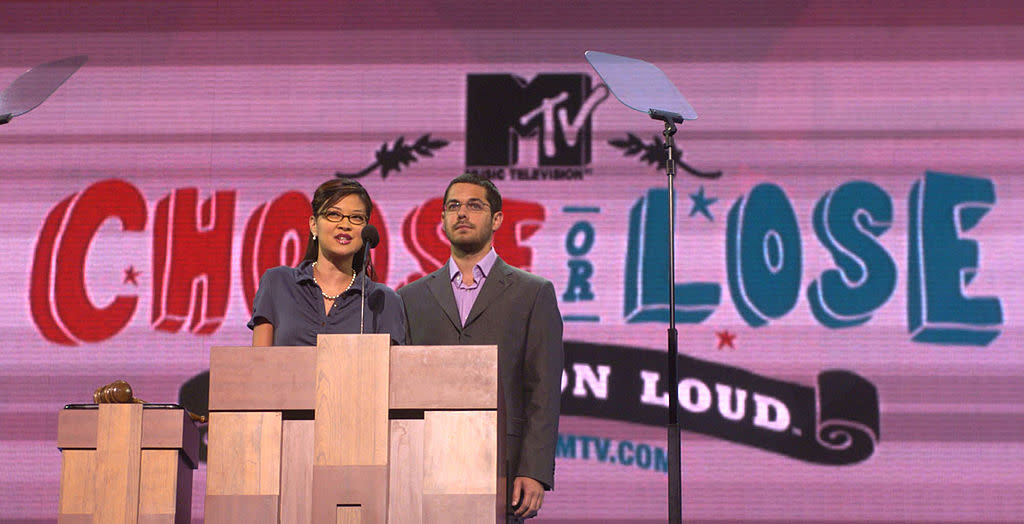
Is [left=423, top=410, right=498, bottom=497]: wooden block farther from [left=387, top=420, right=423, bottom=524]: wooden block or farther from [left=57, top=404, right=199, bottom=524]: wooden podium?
A: [left=57, top=404, right=199, bottom=524]: wooden podium

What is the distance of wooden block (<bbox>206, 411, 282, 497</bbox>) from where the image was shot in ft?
8.10

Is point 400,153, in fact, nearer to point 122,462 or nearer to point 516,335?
point 516,335

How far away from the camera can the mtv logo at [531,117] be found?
536 centimetres

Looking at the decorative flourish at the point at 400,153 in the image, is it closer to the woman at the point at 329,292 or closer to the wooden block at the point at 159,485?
the woman at the point at 329,292

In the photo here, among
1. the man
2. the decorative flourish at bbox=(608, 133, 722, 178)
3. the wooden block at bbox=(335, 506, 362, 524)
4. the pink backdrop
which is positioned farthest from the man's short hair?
the decorative flourish at bbox=(608, 133, 722, 178)

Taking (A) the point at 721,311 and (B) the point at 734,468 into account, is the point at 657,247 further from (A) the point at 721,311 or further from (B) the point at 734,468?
(B) the point at 734,468

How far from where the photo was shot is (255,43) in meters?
5.49

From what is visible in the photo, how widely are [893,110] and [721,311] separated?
3.57ft

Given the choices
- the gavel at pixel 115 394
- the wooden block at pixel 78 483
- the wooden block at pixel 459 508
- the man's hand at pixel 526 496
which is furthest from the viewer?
the man's hand at pixel 526 496

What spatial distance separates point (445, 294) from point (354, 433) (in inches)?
48.2

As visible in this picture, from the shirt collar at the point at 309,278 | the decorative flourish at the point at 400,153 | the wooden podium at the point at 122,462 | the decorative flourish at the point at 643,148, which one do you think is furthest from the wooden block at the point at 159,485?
the decorative flourish at the point at 643,148

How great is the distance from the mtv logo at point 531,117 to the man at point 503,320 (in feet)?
5.23

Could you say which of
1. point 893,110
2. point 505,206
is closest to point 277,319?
point 505,206

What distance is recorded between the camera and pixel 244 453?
2.48 meters
